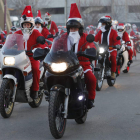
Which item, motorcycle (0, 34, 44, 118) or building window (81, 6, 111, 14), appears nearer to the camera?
motorcycle (0, 34, 44, 118)

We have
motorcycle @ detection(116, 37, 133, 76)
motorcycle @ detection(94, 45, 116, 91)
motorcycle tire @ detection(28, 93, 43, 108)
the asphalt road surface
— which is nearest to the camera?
the asphalt road surface

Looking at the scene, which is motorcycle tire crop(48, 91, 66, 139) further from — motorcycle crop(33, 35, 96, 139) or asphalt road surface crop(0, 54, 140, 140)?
asphalt road surface crop(0, 54, 140, 140)

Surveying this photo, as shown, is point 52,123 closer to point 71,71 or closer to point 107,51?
point 71,71

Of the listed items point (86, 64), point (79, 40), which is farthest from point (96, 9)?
point (86, 64)

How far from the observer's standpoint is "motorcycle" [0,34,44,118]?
21.6ft

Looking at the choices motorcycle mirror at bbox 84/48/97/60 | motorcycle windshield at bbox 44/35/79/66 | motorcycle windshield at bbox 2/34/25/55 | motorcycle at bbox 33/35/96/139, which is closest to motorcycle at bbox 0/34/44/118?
motorcycle windshield at bbox 2/34/25/55

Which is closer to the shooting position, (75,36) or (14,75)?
(75,36)

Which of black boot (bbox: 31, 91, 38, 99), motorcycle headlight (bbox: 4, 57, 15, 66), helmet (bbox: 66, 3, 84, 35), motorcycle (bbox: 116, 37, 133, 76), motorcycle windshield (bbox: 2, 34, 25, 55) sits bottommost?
motorcycle (bbox: 116, 37, 133, 76)

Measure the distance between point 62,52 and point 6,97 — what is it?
169 cm

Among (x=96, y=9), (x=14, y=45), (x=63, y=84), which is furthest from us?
(x=96, y=9)

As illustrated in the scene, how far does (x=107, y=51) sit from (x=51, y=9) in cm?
6147

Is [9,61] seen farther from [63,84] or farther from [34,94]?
[63,84]

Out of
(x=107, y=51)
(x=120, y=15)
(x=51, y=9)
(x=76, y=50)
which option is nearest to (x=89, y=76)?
(x=76, y=50)

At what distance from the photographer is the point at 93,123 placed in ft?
20.6
